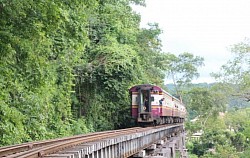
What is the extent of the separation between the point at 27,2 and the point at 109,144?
147 inches

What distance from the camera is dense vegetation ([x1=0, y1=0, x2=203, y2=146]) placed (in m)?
9.36

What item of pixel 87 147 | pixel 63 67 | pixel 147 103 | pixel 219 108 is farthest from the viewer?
pixel 219 108

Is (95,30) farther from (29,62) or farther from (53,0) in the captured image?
(53,0)

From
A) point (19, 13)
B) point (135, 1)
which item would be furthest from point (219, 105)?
point (19, 13)

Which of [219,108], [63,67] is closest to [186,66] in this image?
[219,108]

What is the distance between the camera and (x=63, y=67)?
1670cm

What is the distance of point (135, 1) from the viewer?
1142 inches

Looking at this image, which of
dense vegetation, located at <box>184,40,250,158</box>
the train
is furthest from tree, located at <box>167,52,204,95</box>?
the train

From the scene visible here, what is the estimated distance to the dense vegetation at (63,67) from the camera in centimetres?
936

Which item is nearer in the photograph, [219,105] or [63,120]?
[63,120]

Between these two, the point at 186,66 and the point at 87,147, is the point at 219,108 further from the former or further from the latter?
the point at 87,147

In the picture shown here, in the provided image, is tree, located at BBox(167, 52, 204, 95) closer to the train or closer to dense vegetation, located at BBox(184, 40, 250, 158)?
dense vegetation, located at BBox(184, 40, 250, 158)

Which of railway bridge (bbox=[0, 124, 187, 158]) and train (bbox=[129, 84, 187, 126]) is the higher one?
train (bbox=[129, 84, 187, 126])

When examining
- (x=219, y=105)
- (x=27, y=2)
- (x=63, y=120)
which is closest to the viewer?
(x=27, y=2)
